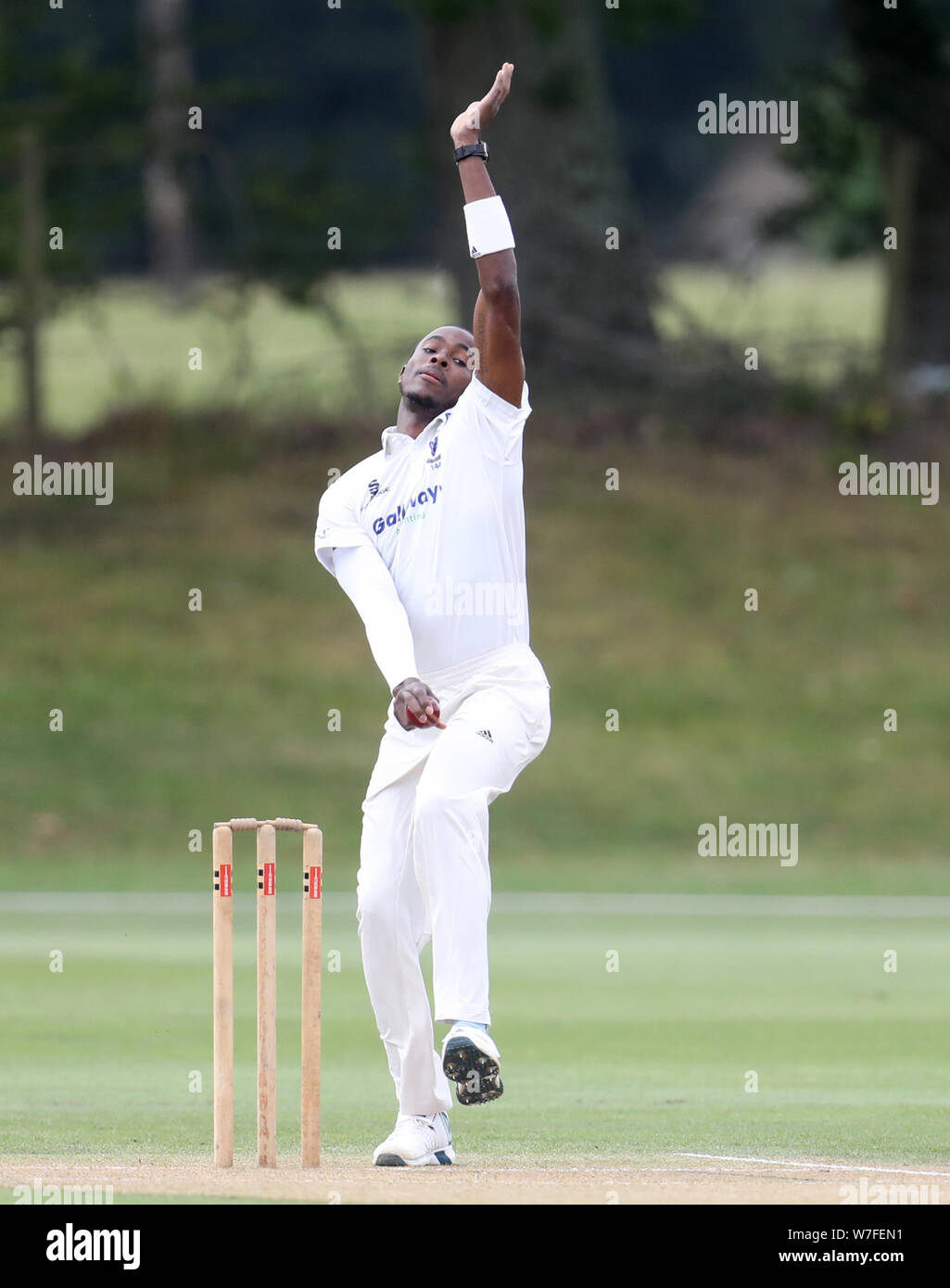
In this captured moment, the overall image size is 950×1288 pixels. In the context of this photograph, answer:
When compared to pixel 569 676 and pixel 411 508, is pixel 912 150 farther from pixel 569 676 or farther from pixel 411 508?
pixel 411 508

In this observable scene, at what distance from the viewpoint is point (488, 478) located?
7930mm

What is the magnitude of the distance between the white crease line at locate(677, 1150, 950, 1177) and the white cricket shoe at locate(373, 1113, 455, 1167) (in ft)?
2.48

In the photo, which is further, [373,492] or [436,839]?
[373,492]

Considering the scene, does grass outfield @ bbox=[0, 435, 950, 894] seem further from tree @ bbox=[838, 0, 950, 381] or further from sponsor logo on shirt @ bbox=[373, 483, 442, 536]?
sponsor logo on shirt @ bbox=[373, 483, 442, 536]

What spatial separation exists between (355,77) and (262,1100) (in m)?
40.9

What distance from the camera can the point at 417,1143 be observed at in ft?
25.5

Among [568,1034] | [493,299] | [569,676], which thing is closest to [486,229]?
[493,299]

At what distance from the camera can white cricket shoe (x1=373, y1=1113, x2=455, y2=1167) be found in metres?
7.73

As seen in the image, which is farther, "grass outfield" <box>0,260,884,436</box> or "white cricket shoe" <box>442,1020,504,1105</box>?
"grass outfield" <box>0,260,884,436</box>

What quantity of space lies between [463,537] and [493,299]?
2.47 ft

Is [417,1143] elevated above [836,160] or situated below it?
below

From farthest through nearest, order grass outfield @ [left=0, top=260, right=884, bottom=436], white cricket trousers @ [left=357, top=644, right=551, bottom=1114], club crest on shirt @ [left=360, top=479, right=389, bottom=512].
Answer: grass outfield @ [left=0, top=260, right=884, bottom=436] → club crest on shirt @ [left=360, top=479, right=389, bottom=512] → white cricket trousers @ [left=357, top=644, right=551, bottom=1114]

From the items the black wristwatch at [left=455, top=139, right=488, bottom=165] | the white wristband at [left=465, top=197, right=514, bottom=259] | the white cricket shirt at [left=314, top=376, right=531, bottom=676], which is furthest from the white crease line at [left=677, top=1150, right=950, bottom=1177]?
the black wristwatch at [left=455, top=139, right=488, bottom=165]
